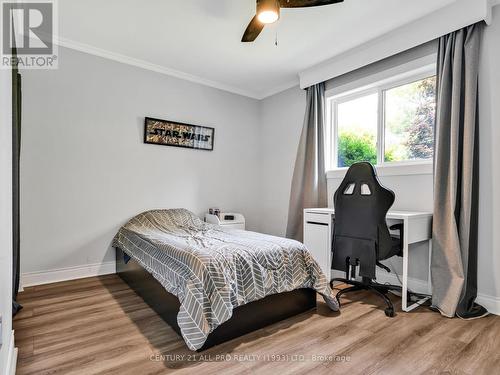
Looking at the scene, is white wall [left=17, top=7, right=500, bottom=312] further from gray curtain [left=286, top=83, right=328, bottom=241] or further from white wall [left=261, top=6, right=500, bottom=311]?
gray curtain [left=286, top=83, right=328, bottom=241]

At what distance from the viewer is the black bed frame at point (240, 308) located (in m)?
1.83

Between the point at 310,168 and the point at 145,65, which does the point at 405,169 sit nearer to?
the point at 310,168

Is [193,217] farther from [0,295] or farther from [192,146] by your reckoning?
[0,295]

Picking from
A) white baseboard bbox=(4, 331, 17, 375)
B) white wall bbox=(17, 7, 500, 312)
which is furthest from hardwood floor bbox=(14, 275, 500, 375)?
white wall bbox=(17, 7, 500, 312)

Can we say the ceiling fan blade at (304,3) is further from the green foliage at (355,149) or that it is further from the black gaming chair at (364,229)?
the green foliage at (355,149)

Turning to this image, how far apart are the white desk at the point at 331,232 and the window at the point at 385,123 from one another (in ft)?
2.37

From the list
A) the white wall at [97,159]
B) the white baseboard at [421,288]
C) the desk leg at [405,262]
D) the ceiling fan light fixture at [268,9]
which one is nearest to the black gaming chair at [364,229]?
the desk leg at [405,262]

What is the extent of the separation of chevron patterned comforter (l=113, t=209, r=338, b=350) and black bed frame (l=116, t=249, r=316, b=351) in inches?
3.4

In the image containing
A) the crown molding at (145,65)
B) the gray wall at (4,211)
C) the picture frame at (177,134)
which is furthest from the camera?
the picture frame at (177,134)

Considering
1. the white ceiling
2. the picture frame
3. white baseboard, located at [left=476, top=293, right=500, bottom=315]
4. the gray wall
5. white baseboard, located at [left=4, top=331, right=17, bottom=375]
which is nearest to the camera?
the gray wall

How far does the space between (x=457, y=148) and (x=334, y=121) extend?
1573mm

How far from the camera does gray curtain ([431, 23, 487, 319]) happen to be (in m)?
2.26

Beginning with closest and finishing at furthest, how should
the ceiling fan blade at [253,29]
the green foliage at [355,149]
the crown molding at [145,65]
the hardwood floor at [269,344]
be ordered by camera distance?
the hardwood floor at [269,344], the ceiling fan blade at [253,29], the crown molding at [145,65], the green foliage at [355,149]

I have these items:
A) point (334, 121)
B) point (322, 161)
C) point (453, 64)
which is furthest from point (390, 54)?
point (322, 161)
